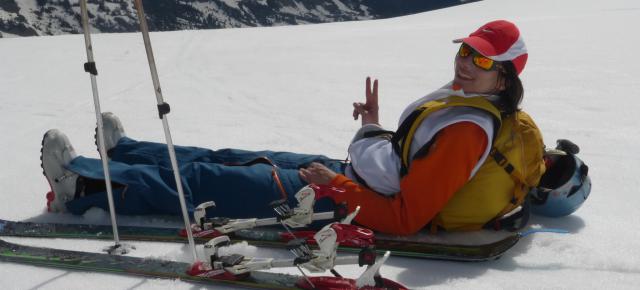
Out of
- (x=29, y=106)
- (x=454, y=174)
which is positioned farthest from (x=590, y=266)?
(x=29, y=106)

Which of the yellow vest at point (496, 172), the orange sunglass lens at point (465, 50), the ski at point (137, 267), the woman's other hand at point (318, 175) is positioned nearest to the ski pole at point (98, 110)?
the ski at point (137, 267)

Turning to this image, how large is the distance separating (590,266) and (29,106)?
5851mm

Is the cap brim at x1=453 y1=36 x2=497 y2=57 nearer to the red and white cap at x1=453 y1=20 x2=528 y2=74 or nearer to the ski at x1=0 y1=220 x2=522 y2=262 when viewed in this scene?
the red and white cap at x1=453 y1=20 x2=528 y2=74

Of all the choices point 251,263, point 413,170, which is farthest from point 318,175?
point 251,263

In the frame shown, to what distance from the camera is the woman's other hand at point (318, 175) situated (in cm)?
298

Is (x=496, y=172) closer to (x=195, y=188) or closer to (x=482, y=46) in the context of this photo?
(x=482, y=46)

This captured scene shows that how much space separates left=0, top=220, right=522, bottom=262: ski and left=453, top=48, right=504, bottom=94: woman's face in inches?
29.3

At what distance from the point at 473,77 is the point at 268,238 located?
1287mm

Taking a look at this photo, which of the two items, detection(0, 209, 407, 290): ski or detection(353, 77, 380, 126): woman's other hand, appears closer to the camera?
detection(0, 209, 407, 290): ski

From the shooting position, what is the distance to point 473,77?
273 cm

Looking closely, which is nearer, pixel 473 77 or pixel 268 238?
pixel 473 77

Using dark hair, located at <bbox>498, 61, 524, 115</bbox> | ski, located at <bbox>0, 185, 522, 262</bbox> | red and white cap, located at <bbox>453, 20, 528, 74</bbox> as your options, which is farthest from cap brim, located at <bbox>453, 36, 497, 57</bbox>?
ski, located at <bbox>0, 185, 522, 262</bbox>

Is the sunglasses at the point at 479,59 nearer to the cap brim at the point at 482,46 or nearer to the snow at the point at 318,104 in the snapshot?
the cap brim at the point at 482,46

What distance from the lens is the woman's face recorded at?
8.91 ft
